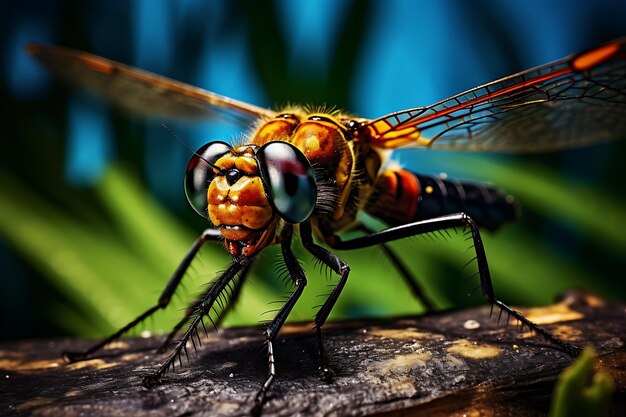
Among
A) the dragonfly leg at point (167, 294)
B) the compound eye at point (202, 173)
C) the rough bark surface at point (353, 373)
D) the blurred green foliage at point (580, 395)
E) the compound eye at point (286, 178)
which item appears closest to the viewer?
the blurred green foliage at point (580, 395)

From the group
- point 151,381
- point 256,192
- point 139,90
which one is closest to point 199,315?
point 151,381

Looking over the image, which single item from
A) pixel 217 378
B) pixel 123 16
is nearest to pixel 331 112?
pixel 217 378

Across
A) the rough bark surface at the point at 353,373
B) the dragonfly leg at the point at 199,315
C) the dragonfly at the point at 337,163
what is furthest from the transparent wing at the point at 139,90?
the rough bark surface at the point at 353,373

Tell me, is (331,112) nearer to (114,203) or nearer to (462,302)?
(462,302)

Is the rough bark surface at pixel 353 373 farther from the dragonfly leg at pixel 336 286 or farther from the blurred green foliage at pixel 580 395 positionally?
the blurred green foliage at pixel 580 395

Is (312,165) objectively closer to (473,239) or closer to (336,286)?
(336,286)

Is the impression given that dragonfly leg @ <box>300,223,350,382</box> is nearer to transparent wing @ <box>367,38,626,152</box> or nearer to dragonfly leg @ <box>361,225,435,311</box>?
transparent wing @ <box>367,38,626,152</box>
